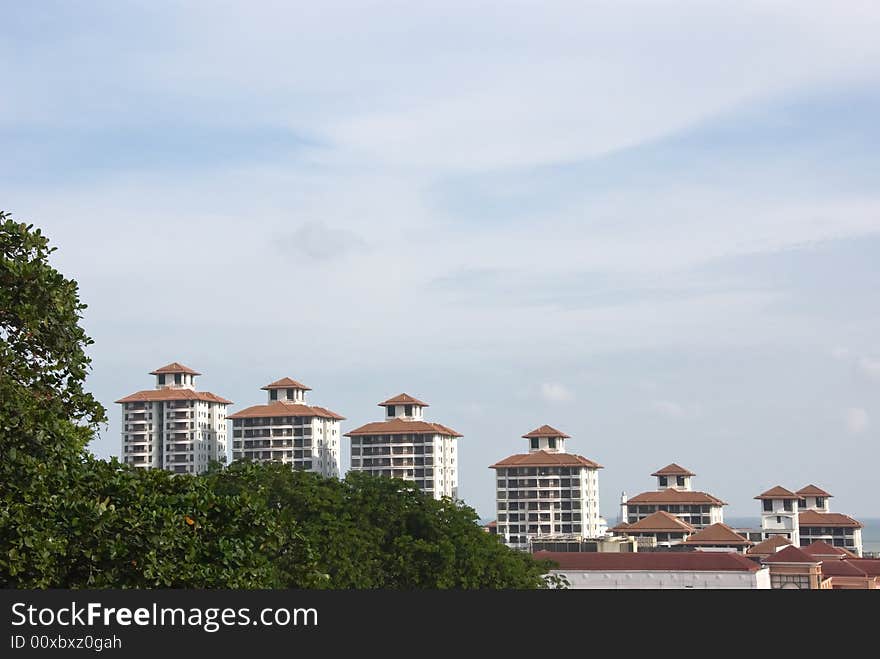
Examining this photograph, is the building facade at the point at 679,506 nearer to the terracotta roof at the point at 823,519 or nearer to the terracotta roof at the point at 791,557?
the terracotta roof at the point at 823,519

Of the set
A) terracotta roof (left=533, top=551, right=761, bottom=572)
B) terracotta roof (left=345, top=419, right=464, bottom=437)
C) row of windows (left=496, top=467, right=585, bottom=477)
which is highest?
terracotta roof (left=345, top=419, right=464, bottom=437)

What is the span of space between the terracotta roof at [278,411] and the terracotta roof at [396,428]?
4.53 meters

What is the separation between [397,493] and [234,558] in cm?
1788

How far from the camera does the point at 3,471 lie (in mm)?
11148

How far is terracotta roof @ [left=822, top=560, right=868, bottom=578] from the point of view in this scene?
66.2 m

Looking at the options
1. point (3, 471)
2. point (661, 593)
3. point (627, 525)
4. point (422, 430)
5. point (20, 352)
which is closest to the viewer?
point (661, 593)

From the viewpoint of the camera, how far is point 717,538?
86.1 metres

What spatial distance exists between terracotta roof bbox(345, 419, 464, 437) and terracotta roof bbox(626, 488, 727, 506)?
19353 millimetres

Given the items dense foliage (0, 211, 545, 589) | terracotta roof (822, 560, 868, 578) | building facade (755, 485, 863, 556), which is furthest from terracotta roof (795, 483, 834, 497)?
dense foliage (0, 211, 545, 589)

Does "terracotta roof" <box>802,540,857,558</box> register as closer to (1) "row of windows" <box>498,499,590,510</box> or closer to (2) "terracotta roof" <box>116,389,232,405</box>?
(1) "row of windows" <box>498,499,590,510</box>

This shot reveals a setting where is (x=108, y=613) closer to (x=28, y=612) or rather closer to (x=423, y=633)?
(x=28, y=612)

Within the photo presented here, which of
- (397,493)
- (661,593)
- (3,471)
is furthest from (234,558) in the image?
(397,493)

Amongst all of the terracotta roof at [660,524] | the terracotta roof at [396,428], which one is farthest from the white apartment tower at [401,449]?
the terracotta roof at [660,524]

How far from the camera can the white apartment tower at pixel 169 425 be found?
108375 mm
